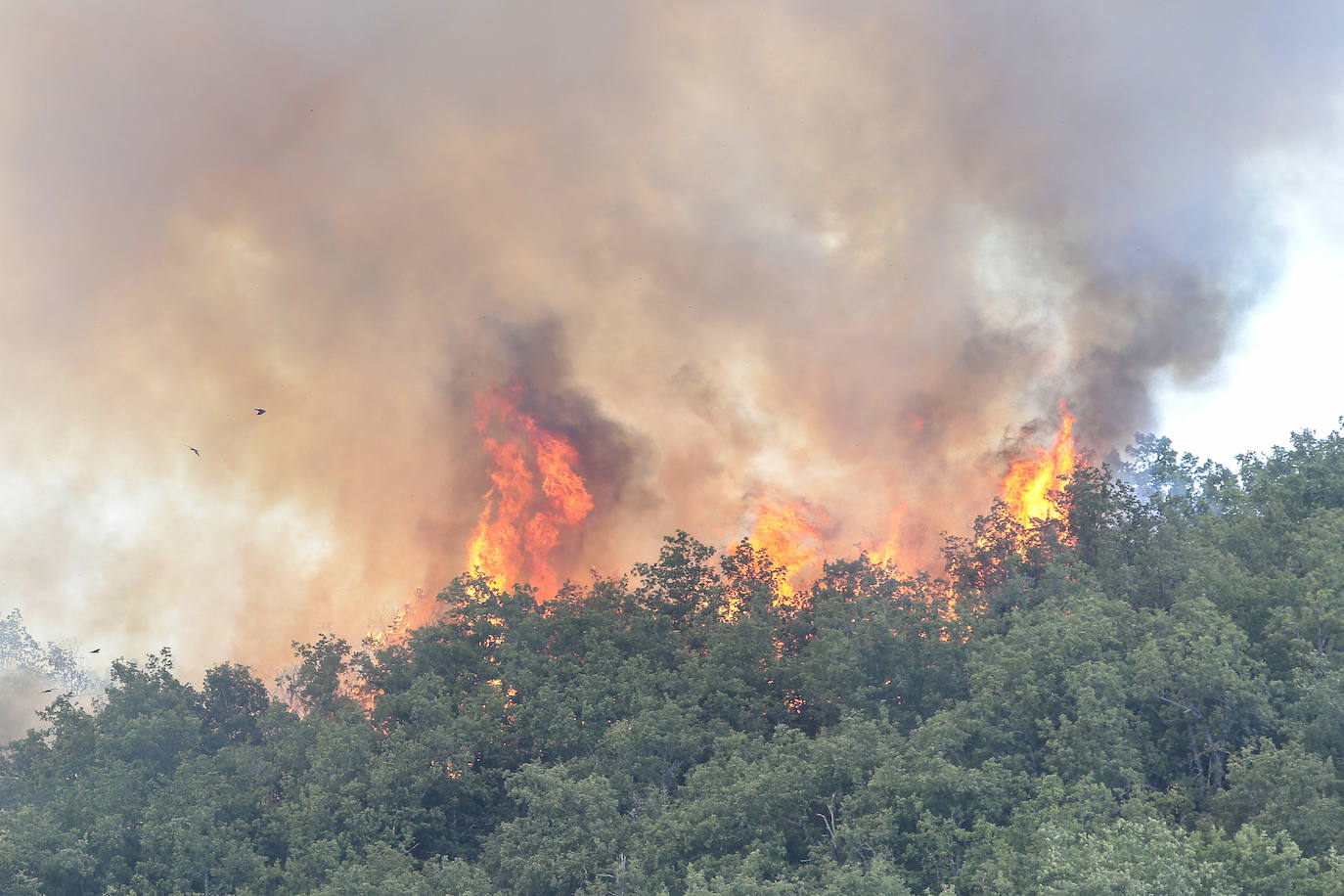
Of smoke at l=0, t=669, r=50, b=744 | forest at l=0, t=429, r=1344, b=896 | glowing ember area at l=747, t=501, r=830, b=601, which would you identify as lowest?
forest at l=0, t=429, r=1344, b=896

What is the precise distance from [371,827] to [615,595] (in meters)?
16.9

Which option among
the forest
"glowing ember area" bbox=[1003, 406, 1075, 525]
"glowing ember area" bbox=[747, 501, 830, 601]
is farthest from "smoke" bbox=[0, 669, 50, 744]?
"glowing ember area" bbox=[1003, 406, 1075, 525]

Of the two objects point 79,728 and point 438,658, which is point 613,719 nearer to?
point 438,658

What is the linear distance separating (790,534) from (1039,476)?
583 inches

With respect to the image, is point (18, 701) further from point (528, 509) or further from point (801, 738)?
point (801, 738)

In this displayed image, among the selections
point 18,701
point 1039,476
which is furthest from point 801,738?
point 18,701

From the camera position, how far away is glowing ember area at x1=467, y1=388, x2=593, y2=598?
2948 inches

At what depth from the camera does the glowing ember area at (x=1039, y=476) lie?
67.4m

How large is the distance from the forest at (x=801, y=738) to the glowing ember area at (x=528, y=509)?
44.7 feet

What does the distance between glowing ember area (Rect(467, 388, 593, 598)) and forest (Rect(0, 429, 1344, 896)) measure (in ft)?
44.7

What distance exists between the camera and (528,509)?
2980 inches

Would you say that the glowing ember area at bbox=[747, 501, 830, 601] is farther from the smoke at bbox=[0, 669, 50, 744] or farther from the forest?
the smoke at bbox=[0, 669, 50, 744]

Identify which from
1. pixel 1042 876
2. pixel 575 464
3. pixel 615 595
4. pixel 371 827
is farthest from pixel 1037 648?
pixel 575 464

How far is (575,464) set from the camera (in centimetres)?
7694
